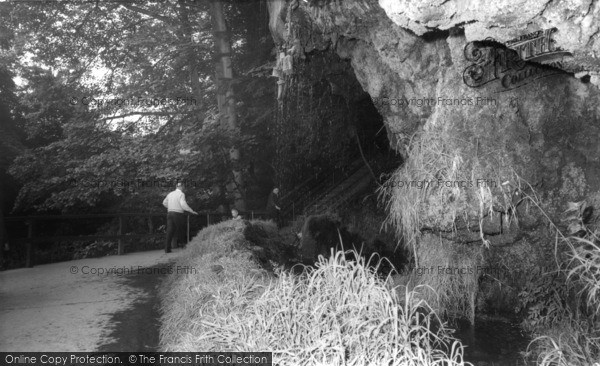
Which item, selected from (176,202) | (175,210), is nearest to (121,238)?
(175,210)

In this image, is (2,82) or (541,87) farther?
(2,82)

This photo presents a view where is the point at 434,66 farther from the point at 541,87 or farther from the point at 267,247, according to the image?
the point at 267,247

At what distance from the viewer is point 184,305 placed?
13.4 feet

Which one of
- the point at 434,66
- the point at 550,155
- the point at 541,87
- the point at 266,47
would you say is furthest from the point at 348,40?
the point at 266,47

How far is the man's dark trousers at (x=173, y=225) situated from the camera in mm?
7113

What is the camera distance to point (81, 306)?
4.61m

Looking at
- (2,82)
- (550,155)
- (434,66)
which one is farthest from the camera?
(2,82)

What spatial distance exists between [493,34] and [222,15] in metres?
6.54

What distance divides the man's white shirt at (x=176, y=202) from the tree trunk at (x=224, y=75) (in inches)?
68.3

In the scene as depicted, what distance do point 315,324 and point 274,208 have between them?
676cm

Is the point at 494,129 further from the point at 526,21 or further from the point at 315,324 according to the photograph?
the point at 315,324

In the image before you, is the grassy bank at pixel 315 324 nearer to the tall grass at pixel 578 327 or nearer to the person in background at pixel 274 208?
the tall grass at pixel 578 327

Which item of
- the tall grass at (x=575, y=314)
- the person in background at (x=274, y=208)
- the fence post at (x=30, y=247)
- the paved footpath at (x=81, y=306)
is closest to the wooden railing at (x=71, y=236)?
the fence post at (x=30, y=247)

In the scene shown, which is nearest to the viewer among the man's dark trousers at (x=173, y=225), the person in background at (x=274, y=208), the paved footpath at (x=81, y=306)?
the paved footpath at (x=81, y=306)
